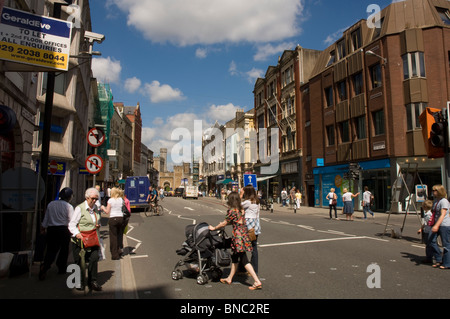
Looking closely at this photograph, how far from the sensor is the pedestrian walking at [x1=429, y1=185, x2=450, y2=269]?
693cm

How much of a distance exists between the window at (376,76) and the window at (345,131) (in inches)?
157

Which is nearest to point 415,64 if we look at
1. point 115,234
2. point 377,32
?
point 377,32

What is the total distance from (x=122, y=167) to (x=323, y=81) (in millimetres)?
43700

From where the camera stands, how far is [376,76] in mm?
24156

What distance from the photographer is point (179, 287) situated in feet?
18.6

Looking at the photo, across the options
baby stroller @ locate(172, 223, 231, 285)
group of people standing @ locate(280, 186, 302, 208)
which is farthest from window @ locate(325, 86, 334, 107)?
baby stroller @ locate(172, 223, 231, 285)

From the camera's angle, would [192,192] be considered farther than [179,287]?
Yes

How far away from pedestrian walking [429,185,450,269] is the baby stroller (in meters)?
4.63

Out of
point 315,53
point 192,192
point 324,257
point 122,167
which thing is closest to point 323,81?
point 315,53

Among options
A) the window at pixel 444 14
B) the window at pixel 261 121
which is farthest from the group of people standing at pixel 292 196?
the window at pixel 444 14

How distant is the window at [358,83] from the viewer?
84.1 feet

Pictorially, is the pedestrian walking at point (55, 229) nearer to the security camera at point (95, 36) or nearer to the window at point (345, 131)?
the security camera at point (95, 36)

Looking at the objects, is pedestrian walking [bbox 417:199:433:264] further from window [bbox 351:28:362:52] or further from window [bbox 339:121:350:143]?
window [bbox 351:28:362:52]
